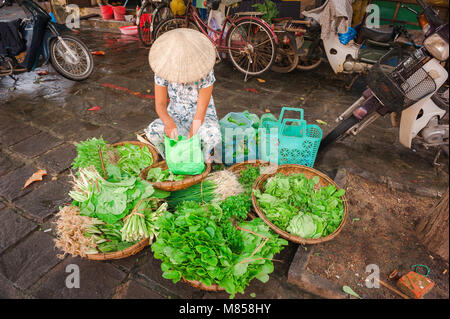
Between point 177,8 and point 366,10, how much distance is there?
4.59m

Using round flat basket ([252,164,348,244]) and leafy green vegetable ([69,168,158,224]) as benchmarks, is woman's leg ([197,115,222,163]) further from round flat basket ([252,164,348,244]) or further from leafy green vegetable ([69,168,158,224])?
leafy green vegetable ([69,168,158,224])

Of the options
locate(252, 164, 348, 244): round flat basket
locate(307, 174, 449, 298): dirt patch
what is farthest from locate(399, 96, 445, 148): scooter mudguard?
locate(252, 164, 348, 244): round flat basket

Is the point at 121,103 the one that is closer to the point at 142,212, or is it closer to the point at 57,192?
the point at 57,192

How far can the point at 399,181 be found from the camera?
323 cm

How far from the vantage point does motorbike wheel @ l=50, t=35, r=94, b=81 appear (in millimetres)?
5043

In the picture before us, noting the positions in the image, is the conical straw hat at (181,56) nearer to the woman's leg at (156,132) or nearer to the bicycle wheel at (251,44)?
the woman's leg at (156,132)

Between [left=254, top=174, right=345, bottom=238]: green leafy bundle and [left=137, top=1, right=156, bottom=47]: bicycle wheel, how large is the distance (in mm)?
5956

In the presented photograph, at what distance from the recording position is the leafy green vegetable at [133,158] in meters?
3.03

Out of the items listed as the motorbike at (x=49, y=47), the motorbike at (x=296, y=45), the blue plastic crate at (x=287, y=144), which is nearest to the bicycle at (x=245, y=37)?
the motorbike at (x=296, y=45)

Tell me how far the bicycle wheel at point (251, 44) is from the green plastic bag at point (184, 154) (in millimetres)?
3673

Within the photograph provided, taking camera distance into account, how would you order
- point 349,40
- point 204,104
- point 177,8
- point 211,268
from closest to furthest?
point 211,268
point 204,104
point 349,40
point 177,8

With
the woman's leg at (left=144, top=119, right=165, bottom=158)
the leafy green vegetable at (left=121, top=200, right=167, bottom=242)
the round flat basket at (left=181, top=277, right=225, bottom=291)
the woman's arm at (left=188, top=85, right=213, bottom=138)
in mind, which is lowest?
the round flat basket at (left=181, top=277, right=225, bottom=291)

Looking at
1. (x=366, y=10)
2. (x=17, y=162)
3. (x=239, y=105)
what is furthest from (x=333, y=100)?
(x=17, y=162)

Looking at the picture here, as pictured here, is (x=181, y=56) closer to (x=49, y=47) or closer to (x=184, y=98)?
(x=184, y=98)
